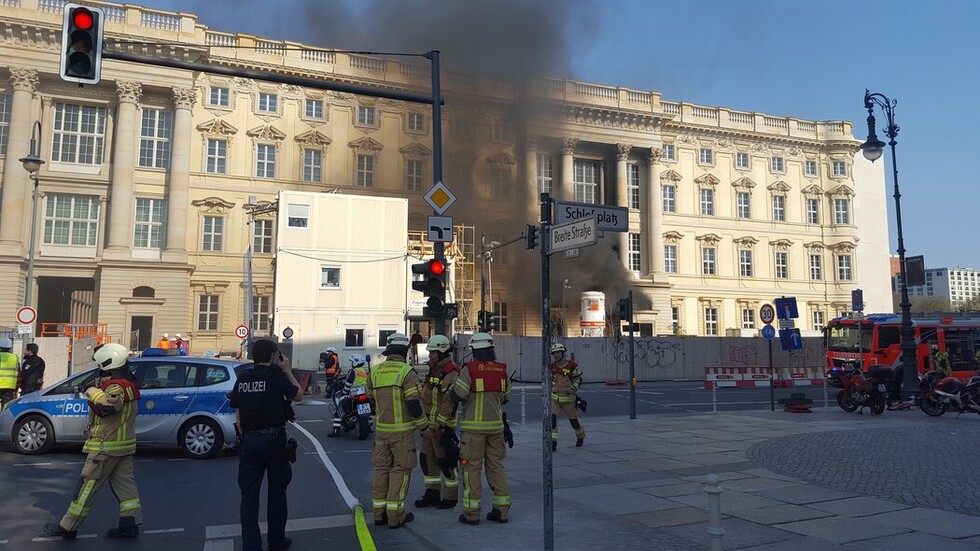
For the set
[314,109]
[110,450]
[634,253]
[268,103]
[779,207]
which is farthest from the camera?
[779,207]

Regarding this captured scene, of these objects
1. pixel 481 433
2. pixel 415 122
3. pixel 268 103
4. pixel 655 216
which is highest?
pixel 268 103

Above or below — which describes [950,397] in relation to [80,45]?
below

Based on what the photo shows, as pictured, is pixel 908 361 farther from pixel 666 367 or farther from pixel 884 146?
pixel 666 367

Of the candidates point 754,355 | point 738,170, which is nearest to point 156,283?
point 754,355

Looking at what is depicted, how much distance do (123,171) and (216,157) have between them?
6.14m

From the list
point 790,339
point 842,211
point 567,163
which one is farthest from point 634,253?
point 790,339

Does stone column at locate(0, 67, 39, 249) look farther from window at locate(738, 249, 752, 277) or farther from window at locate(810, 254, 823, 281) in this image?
window at locate(810, 254, 823, 281)

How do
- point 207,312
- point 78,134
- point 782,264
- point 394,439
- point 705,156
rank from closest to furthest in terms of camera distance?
point 394,439
point 78,134
point 207,312
point 705,156
point 782,264

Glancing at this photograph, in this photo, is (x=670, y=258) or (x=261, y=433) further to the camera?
(x=670, y=258)

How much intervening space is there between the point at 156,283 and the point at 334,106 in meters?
16.8

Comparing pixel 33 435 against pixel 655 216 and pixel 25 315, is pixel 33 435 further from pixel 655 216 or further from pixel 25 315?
pixel 655 216

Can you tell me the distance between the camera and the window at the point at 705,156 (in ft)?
180

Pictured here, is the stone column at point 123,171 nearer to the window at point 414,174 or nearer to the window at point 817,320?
the window at point 414,174

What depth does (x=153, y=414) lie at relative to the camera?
10109 millimetres
